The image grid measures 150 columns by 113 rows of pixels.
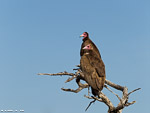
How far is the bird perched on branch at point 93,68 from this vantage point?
11.2 m

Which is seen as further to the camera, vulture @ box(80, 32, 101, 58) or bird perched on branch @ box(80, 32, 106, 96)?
vulture @ box(80, 32, 101, 58)

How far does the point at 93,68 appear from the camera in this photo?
11594 mm

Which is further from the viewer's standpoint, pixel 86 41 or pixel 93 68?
pixel 86 41

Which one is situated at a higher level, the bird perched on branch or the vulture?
the vulture

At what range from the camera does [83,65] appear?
462 inches

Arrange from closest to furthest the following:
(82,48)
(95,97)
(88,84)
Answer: (95,97), (88,84), (82,48)

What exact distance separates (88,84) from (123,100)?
62.8 inches

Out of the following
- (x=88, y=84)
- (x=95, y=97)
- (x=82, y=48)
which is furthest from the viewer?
(x=82, y=48)

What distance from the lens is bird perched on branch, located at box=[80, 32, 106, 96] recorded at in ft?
36.7

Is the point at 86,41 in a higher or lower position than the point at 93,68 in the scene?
higher

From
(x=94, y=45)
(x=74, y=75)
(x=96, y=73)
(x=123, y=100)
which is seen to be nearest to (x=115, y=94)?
(x=123, y=100)

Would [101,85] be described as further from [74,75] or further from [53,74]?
[53,74]

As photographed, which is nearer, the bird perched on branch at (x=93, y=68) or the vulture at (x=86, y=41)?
the bird perched on branch at (x=93, y=68)

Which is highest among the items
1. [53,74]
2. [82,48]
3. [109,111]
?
[82,48]
